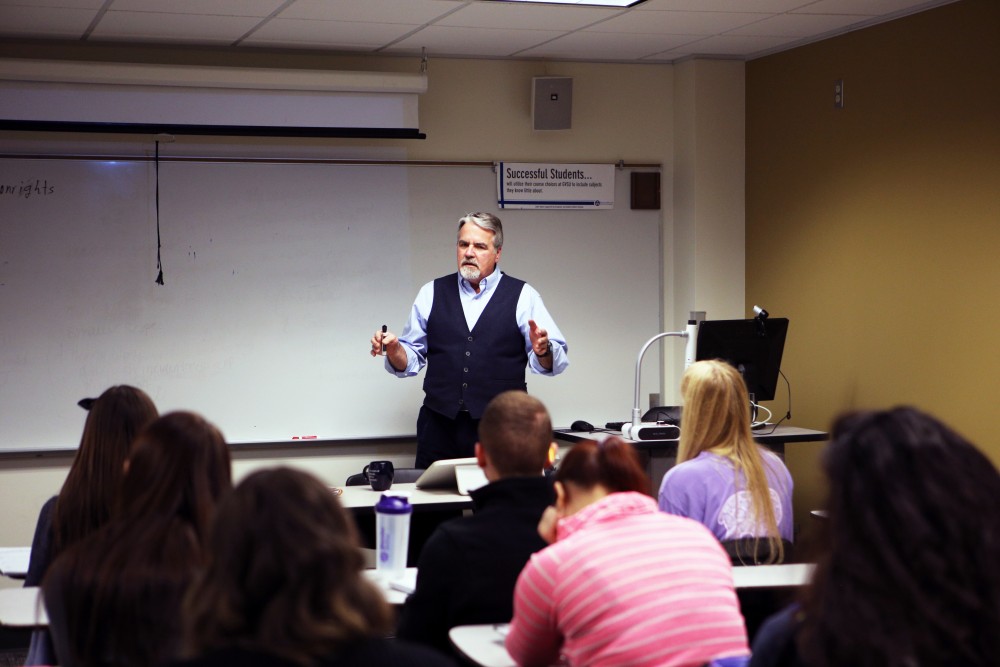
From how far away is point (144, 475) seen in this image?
74.9 inches

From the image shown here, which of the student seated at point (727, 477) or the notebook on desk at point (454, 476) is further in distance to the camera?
the notebook on desk at point (454, 476)

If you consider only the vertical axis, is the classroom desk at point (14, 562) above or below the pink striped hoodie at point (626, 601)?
below

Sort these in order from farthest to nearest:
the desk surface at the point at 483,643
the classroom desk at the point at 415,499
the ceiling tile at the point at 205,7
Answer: the ceiling tile at the point at 205,7 → the classroom desk at the point at 415,499 → the desk surface at the point at 483,643

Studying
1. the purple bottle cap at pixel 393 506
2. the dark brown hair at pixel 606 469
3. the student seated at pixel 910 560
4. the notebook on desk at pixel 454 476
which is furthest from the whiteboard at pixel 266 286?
the student seated at pixel 910 560

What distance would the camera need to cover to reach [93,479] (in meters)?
2.46

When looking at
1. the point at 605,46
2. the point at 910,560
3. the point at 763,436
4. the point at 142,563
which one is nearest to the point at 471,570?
the point at 142,563

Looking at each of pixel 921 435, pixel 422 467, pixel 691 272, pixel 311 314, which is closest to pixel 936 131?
pixel 691 272

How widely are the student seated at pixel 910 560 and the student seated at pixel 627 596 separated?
21.7 inches

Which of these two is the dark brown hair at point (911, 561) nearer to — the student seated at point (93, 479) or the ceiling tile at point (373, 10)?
the student seated at point (93, 479)

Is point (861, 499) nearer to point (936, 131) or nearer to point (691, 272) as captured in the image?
point (936, 131)

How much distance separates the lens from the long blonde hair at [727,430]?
9.80 feet

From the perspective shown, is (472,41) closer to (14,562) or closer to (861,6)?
(861,6)

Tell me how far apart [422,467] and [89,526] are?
263 centimetres

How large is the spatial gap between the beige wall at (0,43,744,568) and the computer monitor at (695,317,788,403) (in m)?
1.06
